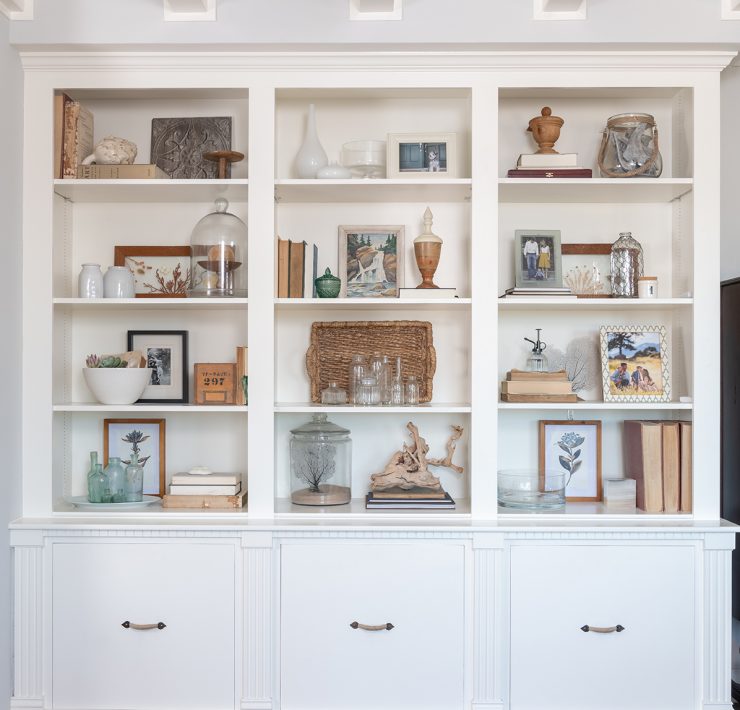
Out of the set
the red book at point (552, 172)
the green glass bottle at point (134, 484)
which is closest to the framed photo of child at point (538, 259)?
the red book at point (552, 172)

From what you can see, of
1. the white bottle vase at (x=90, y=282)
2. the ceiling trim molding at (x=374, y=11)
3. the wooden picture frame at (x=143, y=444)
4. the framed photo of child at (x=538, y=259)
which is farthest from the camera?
the wooden picture frame at (x=143, y=444)

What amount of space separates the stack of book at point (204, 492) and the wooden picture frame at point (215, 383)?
0.28 m

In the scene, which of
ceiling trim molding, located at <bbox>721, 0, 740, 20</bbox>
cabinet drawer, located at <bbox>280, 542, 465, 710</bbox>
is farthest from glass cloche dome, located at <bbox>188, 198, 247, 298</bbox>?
ceiling trim molding, located at <bbox>721, 0, 740, 20</bbox>

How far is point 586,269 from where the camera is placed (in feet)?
9.86

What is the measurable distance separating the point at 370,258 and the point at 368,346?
340mm

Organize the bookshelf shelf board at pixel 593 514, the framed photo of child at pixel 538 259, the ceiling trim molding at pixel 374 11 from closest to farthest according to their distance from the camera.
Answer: the ceiling trim molding at pixel 374 11 → the bookshelf shelf board at pixel 593 514 → the framed photo of child at pixel 538 259

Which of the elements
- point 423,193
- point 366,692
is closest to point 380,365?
point 423,193

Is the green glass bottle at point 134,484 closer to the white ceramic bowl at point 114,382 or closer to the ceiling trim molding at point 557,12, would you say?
the white ceramic bowl at point 114,382

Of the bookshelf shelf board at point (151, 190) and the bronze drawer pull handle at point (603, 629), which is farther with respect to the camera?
the bookshelf shelf board at point (151, 190)

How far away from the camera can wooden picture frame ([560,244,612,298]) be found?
2.98m

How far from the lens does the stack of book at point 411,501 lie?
2.76 metres

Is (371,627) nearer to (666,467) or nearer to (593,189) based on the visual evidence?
(666,467)

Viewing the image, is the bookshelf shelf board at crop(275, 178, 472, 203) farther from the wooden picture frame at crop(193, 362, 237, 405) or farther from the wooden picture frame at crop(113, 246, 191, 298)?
the wooden picture frame at crop(193, 362, 237, 405)

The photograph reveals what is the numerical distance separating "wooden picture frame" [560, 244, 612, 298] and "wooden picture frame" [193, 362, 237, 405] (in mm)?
1328
